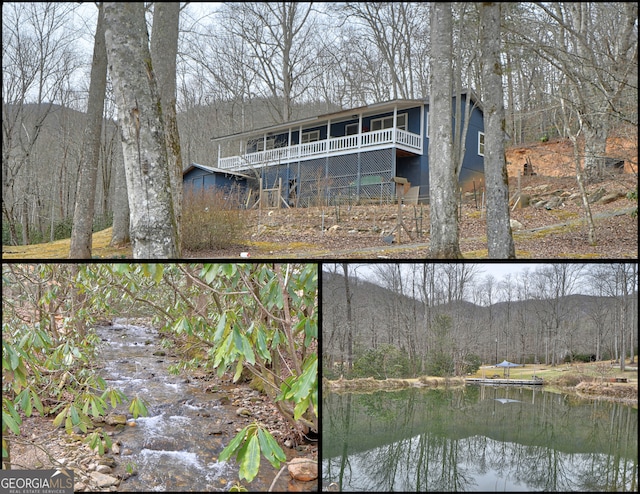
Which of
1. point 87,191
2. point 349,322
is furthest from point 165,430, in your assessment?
point 87,191

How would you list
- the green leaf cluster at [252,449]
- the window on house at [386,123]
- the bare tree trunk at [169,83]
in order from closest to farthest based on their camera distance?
the green leaf cluster at [252,449]
the bare tree trunk at [169,83]
the window on house at [386,123]

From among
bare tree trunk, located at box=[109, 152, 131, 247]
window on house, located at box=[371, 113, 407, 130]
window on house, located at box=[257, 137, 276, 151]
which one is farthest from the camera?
window on house, located at box=[371, 113, 407, 130]

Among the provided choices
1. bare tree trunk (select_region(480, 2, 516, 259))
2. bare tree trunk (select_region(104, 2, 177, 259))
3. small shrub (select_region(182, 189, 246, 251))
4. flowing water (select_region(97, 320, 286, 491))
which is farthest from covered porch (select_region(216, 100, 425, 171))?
flowing water (select_region(97, 320, 286, 491))

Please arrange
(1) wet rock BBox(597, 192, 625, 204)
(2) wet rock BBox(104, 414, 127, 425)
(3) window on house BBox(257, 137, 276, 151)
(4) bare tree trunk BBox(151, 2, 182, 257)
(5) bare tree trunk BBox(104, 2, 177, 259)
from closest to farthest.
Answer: (2) wet rock BBox(104, 414, 127, 425) → (5) bare tree trunk BBox(104, 2, 177, 259) → (4) bare tree trunk BBox(151, 2, 182, 257) → (3) window on house BBox(257, 137, 276, 151) → (1) wet rock BBox(597, 192, 625, 204)

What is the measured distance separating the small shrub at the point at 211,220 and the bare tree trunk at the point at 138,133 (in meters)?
2.45

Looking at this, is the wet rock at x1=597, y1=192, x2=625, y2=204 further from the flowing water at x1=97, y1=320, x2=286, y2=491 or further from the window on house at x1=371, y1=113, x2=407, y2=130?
the flowing water at x1=97, y1=320, x2=286, y2=491

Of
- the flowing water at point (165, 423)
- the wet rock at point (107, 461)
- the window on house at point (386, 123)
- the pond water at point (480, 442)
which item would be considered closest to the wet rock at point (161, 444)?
the flowing water at point (165, 423)

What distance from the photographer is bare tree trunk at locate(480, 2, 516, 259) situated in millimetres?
3307

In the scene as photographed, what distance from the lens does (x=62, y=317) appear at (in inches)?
70.9

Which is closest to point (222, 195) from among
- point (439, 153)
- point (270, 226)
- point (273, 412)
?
point (270, 226)

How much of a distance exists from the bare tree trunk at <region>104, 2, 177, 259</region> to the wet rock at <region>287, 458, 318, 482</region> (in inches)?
36.1

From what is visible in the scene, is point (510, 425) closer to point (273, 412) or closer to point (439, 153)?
point (273, 412)

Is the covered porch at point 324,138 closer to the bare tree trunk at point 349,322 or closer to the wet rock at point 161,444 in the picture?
the bare tree trunk at point 349,322

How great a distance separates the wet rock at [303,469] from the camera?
1.53m
